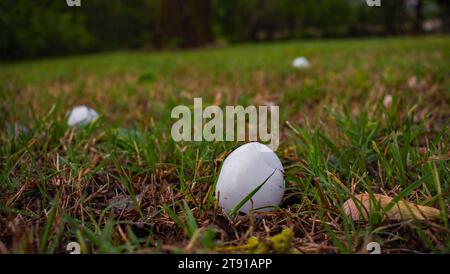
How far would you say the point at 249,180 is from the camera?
115 cm

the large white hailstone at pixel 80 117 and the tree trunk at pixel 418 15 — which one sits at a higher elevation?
the tree trunk at pixel 418 15

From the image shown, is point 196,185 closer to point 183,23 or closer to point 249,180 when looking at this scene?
point 249,180

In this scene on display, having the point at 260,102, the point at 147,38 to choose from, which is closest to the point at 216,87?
the point at 260,102

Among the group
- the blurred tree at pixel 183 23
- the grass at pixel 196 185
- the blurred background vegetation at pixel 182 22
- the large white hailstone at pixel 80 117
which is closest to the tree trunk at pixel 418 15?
the blurred background vegetation at pixel 182 22

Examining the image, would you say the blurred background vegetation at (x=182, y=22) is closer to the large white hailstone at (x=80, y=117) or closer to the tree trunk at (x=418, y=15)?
the tree trunk at (x=418, y=15)

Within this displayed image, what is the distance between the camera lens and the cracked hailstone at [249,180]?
45.3 inches

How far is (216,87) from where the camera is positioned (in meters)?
3.48

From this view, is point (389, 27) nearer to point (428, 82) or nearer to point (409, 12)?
point (409, 12)

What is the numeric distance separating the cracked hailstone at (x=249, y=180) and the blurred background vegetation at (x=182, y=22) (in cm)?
600

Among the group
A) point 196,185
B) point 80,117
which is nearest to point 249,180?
point 196,185

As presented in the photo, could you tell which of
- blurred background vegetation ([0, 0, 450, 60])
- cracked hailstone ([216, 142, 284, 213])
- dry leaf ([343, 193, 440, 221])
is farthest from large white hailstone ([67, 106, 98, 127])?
blurred background vegetation ([0, 0, 450, 60])

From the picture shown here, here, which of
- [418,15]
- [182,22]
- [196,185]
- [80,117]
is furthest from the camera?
[418,15]

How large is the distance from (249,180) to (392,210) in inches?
16.5

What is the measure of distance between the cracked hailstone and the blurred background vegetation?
600 cm
